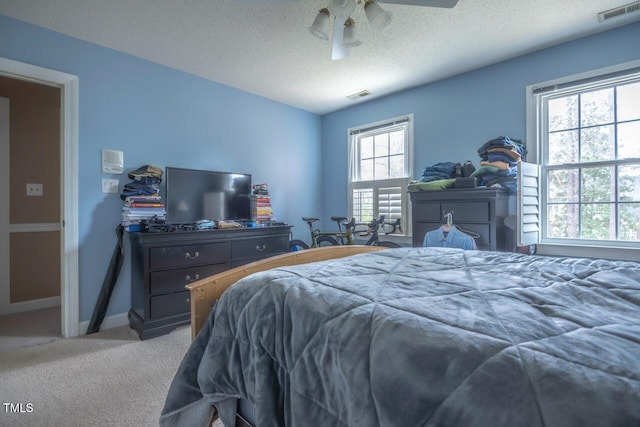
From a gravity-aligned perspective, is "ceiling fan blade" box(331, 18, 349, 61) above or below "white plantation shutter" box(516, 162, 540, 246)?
above

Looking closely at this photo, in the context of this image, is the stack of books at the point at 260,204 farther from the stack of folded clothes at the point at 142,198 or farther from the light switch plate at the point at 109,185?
the light switch plate at the point at 109,185

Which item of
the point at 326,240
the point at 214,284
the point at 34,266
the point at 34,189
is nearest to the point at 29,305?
the point at 34,266

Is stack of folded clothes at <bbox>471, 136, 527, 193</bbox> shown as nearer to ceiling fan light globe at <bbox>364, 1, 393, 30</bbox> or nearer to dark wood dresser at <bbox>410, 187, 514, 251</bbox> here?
dark wood dresser at <bbox>410, 187, 514, 251</bbox>

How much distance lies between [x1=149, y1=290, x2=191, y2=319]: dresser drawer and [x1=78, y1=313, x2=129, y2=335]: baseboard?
538 millimetres

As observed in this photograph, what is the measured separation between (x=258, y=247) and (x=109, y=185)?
58.4 inches

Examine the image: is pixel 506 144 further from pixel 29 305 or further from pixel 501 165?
pixel 29 305

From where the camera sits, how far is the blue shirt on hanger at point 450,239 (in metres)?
2.51

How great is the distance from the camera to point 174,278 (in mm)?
2625

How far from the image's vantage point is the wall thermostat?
2.70m

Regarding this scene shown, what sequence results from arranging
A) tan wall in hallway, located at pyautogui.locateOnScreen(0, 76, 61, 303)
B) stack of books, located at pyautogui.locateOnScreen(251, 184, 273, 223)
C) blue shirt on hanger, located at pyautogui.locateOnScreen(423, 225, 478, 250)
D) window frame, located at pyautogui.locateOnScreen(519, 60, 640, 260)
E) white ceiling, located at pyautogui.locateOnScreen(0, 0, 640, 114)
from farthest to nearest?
stack of books, located at pyautogui.locateOnScreen(251, 184, 273, 223) < tan wall in hallway, located at pyautogui.locateOnScreen(0, 76, 61, 303) < blue shirt on hanger, located at pyautogui.locateOnScreen(423, 225, 478, 250) < window frame, located at pyautogui.locateOnScreen(519, 60, 640, 260) < white ceiling, located at pyautogui.locateOnScreen(0, 0, 640, 114)

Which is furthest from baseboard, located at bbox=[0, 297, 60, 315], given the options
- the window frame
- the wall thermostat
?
the window frame

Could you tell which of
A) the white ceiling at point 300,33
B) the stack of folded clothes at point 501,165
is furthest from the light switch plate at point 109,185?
the stack of folded clothes at point 501,165

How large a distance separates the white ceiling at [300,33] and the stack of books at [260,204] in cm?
125

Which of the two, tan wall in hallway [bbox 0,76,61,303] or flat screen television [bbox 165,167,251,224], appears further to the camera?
tan wall in hallway [bbox 0,76,61,303]
